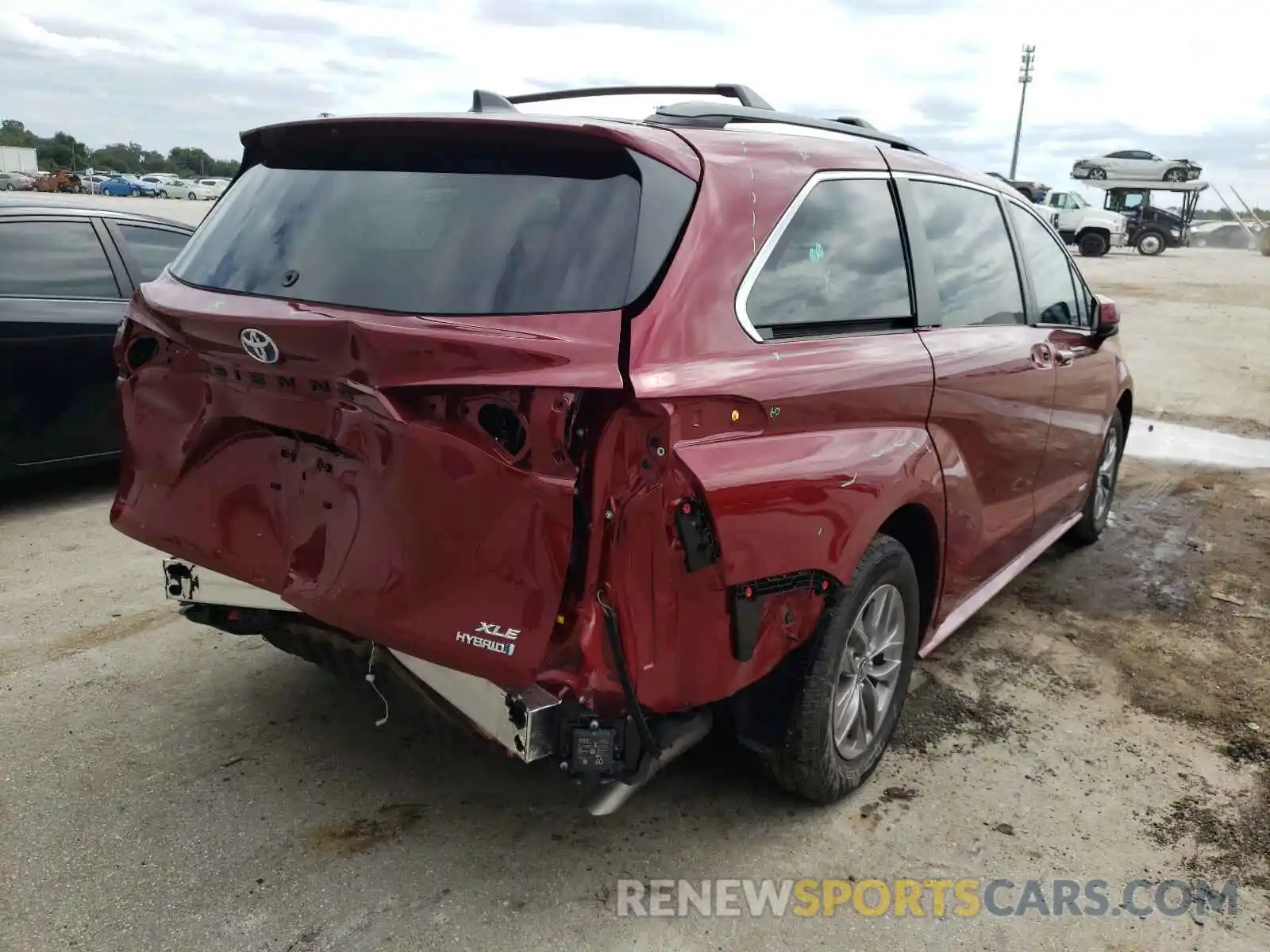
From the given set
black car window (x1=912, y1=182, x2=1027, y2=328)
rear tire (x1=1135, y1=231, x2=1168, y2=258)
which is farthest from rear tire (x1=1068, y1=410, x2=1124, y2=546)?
rear tire (x1=1135, y1=231, x2=1168, y2=258)

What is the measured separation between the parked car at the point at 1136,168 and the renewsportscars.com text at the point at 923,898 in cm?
4366

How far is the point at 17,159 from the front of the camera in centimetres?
8525

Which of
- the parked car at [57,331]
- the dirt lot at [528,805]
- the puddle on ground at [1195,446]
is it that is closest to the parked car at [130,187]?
the parked car at [57,331]

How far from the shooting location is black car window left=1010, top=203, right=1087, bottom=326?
4.20 m

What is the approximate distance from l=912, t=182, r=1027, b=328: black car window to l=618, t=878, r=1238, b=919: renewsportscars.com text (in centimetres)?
175

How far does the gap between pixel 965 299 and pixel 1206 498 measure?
4009 millimetres

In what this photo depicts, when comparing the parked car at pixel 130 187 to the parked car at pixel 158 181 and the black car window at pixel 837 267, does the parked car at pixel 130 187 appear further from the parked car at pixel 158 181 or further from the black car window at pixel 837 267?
the black car window at pixel 837 267

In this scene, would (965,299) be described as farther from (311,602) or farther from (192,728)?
(192,728)

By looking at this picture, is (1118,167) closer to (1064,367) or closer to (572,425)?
(1064,367)

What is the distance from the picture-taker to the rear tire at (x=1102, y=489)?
5293 mm

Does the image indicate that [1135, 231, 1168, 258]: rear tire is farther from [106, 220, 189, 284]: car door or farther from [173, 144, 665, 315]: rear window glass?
[173, 144, 665, 315]: rear window glass

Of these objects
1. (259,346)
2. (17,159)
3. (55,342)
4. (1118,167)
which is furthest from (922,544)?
(17,159)

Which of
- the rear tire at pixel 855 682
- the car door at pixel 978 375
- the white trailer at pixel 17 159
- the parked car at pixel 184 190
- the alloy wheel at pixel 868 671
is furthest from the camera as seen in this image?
the white trailer at pixel 17 159

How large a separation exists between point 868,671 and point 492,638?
131 centimetres
